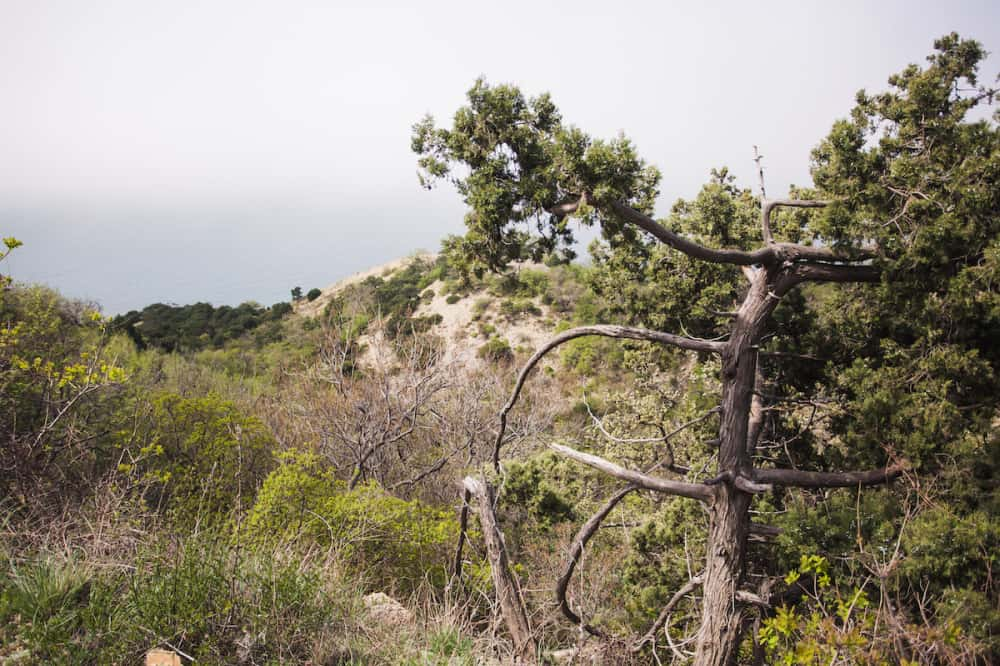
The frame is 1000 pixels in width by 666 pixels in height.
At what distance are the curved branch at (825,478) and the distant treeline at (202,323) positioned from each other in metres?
31.8

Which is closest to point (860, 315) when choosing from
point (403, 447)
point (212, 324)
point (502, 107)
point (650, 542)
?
point (650, 542)

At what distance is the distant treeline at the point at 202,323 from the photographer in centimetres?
3306

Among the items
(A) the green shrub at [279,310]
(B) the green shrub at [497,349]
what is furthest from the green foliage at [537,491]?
(A) the green shrub at [279,310]

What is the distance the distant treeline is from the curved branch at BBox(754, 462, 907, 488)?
31.8 m

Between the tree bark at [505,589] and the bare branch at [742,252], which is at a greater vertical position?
the bare branch at [742,252]

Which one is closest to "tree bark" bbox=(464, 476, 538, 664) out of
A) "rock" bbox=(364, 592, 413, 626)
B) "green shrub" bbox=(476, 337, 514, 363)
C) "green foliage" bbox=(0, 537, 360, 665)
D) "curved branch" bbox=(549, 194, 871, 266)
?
"rock" bbox=(364, 592, 413, 626)

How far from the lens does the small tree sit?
4793 millimetres

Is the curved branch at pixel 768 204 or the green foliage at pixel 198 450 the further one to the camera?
the green foliage at pixel 198 450

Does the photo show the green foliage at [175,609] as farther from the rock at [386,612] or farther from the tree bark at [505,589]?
the tree bark at [505,589]

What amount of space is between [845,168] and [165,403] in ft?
31.4

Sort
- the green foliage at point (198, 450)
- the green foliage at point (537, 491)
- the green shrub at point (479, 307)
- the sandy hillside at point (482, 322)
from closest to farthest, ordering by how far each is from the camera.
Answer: the green foliage at point (537, 491) → the green foliage at point (198, 450) → the sandy hillside at point (482, 322) → the green shrub at point (479, 307)

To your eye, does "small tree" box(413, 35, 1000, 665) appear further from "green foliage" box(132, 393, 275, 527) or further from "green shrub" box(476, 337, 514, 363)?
"green shrub" box(476, 337, 514, 363)

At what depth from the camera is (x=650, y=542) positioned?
288 inches

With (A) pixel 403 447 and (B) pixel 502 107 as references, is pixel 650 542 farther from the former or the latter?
(A) pixel 403 447
